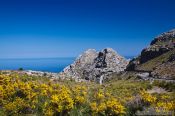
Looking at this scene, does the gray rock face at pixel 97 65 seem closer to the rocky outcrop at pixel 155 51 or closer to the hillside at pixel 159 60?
the rocky outcrop at pixel 155 51

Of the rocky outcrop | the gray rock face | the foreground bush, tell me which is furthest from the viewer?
the gray rock face

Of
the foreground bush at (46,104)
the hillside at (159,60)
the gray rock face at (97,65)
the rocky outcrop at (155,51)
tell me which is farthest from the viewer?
the gray rock face at (97,65)

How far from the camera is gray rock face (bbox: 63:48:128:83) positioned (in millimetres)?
88131

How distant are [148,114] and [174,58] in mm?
56355

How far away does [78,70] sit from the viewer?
313 ft

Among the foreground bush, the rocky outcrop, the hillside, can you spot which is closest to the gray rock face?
the rocky outcrop

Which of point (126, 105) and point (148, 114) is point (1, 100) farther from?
point (148, 114)

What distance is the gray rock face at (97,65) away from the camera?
8813 cm

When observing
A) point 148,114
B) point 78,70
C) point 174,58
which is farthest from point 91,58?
point 148,114

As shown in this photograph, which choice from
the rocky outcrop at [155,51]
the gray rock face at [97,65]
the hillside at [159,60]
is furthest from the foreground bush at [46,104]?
the gray rock face at [97,65]

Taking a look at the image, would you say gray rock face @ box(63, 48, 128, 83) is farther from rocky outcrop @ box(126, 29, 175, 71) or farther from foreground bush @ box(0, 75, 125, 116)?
foreground bush @ box(0, 75, 125, 116)

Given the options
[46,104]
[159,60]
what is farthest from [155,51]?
[46,104]

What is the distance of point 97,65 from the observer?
9431 centimetres

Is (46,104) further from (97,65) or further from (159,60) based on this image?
(97,65)
